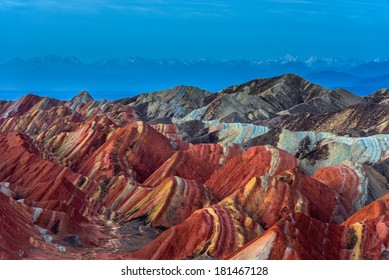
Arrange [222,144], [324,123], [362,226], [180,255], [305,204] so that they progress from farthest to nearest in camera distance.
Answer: [324,123] → [222,144] → [305,204] → [180,255] → [362,226]

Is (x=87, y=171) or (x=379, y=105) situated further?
(x=379, y=105)

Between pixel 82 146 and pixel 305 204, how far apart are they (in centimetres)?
5567

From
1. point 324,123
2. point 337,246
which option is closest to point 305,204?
point 337,246

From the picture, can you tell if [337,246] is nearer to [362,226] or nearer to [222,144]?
[362,226]

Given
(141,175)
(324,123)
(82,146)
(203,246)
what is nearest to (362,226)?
(203,246)

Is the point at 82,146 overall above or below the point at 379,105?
below

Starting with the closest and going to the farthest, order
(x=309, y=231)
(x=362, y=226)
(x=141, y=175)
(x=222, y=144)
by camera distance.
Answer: (x=309, y=231)
(x=362, y=226)
(x=141, y=175)
(x=222, y=144)

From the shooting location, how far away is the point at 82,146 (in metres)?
117

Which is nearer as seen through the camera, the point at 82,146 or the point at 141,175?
the point at 141,175

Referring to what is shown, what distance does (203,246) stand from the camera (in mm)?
51469
